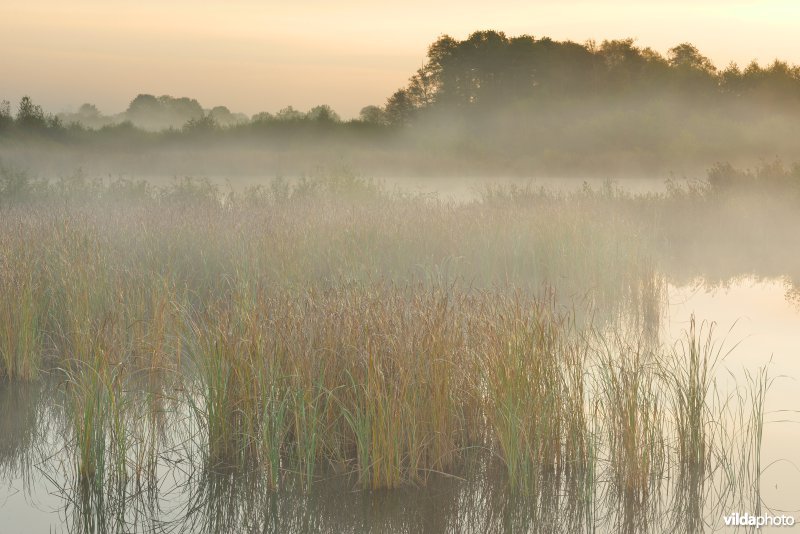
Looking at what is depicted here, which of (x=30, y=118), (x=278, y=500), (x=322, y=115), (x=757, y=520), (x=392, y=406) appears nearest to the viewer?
(x=757, y=520)

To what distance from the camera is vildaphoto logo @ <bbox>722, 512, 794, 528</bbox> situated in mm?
3912

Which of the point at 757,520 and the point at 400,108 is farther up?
the point at 400,108

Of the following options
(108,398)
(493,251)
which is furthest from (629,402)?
(493,251)

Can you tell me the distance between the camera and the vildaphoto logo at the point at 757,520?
154 inches

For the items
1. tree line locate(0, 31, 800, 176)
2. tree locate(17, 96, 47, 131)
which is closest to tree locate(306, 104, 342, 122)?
tree line locate(0, 31, 800, 176)

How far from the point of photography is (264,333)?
4.86 metres

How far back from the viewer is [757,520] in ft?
13.0

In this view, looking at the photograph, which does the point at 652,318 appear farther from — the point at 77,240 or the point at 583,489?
the point at 77,240

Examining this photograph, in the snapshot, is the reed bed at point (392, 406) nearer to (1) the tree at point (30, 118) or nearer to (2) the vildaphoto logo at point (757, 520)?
(2) the vildaphoto logo at point (757, 520)

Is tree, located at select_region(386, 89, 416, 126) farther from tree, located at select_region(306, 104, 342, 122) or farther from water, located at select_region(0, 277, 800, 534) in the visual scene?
water, located at select_region(0, 277, 800, 534)

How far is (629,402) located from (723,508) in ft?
2.11

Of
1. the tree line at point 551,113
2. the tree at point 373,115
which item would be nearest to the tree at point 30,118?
the tree line at point 551,113

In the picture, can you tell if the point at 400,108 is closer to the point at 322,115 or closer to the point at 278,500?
the point at 322,115

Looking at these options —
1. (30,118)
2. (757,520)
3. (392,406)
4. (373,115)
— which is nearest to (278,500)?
(392,406)
